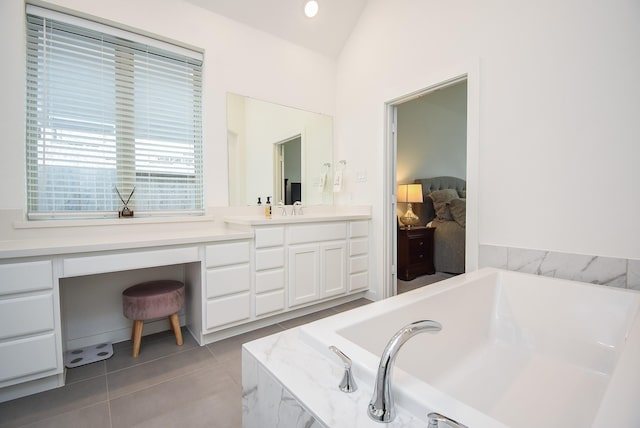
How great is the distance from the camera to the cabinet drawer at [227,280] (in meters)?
2.09

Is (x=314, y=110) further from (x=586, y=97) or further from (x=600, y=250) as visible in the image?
(x=600, y=250)

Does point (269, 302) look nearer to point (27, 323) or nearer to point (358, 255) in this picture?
point (358, 255)

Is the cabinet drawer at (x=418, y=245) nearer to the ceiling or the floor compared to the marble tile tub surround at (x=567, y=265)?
nearer to the floor

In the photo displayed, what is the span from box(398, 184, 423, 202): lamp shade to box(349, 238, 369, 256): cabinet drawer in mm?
1420

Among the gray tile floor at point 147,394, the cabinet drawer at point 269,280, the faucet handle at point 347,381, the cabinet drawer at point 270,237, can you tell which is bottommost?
Answer: the gray tile floor at point 147,394

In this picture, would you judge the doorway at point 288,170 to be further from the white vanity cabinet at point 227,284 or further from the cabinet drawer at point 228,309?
the cabinet drawer at point 228,309

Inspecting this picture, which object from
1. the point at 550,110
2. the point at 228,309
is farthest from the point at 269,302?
the point at 550,110

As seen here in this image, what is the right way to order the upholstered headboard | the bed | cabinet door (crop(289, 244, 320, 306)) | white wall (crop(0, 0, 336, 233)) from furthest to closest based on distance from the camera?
the upholstered headboard
the bed
cabinet door (crop(289, 244, 320, 306))
white wall (crop(0, 0, 336, 233))

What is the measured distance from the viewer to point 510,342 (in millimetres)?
1782

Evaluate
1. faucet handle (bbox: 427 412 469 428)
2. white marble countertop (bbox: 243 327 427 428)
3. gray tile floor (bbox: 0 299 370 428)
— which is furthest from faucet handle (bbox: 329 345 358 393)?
gray tile floor (bbox: 0 299 370 428)

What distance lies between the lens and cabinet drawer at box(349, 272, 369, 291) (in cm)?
296

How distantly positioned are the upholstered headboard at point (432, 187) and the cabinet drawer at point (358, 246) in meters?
1.68

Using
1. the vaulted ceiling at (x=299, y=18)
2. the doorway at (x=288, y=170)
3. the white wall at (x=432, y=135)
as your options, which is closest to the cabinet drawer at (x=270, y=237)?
the doorway at (x=288, y=170)

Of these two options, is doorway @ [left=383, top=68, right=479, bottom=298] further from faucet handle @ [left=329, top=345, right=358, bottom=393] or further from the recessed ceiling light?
faucet handle @ [left=329, top=345, right=358, bottom=393]
